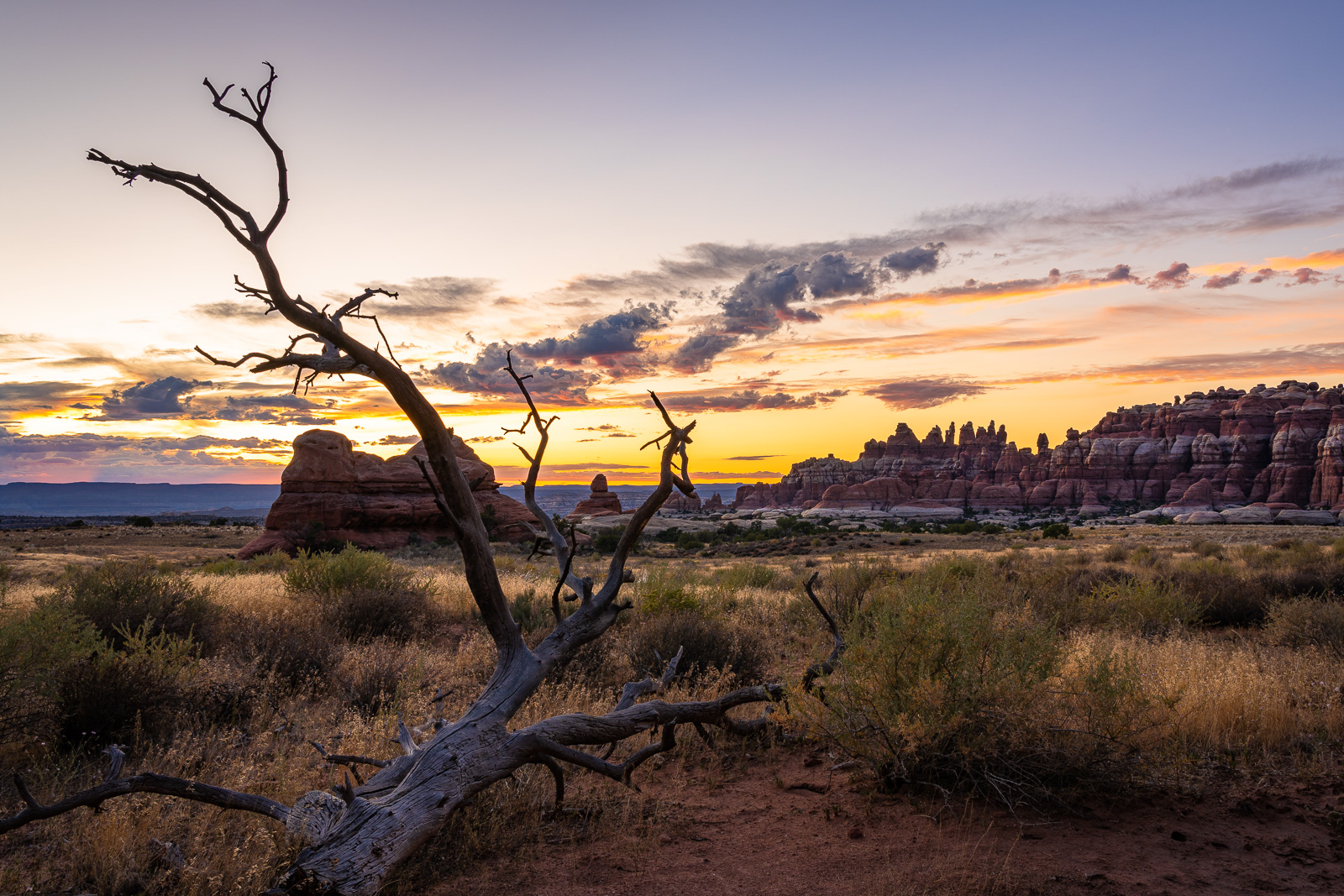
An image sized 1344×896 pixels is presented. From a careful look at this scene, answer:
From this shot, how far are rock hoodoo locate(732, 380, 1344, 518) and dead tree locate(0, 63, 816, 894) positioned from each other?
90.8 m

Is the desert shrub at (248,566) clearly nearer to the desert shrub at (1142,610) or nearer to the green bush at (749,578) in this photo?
the green bush at (749,578)

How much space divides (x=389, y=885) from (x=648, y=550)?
34.9 metres

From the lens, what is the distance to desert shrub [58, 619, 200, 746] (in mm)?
5344

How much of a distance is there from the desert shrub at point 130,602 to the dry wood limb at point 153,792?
4.97 meters

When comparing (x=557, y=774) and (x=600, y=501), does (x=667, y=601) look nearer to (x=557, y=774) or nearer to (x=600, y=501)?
(x=557, y=774)

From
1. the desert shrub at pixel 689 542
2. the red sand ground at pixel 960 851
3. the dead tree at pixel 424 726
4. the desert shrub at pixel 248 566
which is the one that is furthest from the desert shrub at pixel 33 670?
the desert shrub at pixel 689 542

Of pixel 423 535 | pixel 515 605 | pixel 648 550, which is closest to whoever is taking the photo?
pixel 515 605

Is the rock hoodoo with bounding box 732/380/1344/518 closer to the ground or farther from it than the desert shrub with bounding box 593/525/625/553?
closer to the ground

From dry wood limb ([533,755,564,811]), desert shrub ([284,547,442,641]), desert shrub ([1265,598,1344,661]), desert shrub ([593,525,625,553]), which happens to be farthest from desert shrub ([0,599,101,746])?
desert shrub ([593,525,625,553])

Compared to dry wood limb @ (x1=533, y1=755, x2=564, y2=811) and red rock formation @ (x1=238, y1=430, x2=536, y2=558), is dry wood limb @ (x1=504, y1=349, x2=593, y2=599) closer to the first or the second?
dry wood limb @ (x1=533, y1=755, x2=564, y2=811)

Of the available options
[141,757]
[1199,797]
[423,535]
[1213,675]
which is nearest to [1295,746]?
[1213,675]

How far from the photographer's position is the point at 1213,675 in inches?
260

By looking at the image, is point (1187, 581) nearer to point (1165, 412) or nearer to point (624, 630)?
point (624, 630)

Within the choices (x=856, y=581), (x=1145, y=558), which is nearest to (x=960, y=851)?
(x=856, y=581)
